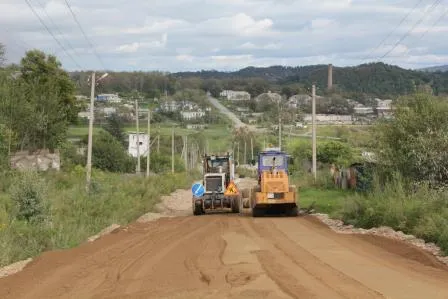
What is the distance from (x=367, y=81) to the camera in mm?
51906

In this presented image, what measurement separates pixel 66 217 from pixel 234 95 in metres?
111

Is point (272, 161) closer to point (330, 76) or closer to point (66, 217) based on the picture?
point (66, 217)

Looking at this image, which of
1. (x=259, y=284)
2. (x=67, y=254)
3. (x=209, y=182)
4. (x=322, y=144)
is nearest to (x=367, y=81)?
(x=209, y=182)

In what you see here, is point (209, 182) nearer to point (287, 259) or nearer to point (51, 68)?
point (287, 259)

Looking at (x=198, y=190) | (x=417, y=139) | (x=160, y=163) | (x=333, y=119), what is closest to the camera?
(x=417, y=139)

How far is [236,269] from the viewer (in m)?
13.1

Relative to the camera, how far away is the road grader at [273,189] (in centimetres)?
3012

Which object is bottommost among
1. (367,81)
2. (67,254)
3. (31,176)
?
(67,254)

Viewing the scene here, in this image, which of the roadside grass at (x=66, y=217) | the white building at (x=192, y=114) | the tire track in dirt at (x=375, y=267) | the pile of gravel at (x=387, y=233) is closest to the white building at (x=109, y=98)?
the roadside grass at (x=66, y=217)

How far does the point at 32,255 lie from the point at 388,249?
938 centimetres

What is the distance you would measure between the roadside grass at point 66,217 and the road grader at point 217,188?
3.31 metres

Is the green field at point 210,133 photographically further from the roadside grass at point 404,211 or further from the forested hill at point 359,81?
the roadside grass at point 404,211

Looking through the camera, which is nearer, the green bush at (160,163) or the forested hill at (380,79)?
the forested hill at (380,79)

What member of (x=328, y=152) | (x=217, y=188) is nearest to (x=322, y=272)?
(x=217, y=188)
